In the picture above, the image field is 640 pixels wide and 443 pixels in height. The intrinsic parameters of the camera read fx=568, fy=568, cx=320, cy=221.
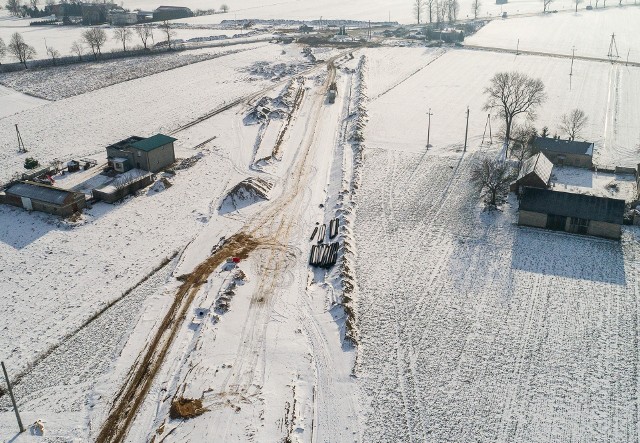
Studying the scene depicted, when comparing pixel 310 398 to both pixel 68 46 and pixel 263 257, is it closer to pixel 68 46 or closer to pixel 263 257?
pixel 263 257

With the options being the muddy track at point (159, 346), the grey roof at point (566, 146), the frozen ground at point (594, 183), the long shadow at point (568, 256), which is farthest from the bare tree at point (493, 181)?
the muddy track at point (159, 346)

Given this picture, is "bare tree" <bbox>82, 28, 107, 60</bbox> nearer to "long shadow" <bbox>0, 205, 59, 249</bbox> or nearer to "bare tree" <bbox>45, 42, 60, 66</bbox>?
"bare tree" <bbox>45, 42, 60, 66</bbox>

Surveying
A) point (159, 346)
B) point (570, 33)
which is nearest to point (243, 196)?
point (159, 346)

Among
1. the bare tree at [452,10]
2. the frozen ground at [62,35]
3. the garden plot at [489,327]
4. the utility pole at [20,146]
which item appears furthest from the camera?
the bare tree at [452,10]

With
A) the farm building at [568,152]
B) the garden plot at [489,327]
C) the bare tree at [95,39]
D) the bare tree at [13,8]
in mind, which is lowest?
the garden plot at [489,327]

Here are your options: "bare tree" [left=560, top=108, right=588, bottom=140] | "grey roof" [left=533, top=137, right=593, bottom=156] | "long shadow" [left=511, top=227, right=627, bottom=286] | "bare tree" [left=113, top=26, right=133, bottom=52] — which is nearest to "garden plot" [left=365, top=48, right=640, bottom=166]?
"bare tree" [left=560, top=108, right=588, bottom=140]

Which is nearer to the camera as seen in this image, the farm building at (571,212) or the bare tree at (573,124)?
the farm building at (571,212)

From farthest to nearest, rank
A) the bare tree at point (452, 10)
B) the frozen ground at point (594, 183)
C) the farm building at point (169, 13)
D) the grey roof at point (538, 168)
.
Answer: the farm building at point (169, 13)
the bare tree at point (452, 10)
the frozen ground at point (594, 183)
the grey roof at point (538, 168)

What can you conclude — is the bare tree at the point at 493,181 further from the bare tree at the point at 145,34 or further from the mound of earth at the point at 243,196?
the bare tree at the point at 145,34
